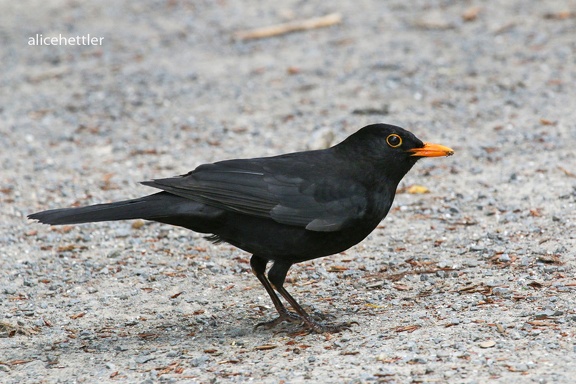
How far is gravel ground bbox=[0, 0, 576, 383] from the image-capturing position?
500 centimetres

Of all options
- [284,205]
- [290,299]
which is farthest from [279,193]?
[290,299]

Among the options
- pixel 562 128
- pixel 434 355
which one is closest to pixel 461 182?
pixel 562 128

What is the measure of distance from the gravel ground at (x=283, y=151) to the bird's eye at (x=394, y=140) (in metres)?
1.01

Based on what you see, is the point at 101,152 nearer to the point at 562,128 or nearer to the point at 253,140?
the point at 253,140

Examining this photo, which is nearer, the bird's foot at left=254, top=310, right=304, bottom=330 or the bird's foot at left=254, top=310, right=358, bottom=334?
the bird's foot at left=254, top=310, right=358, bottom=334

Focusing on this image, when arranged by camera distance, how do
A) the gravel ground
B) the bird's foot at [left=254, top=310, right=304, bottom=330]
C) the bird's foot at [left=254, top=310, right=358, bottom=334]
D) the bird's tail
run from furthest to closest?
the bird's foot at [left=254, top=310, right=304, bottom=330] → the bird's foot at [left=254, top=310, right=358, bottom=334] → the bird's tail → the gravel ground

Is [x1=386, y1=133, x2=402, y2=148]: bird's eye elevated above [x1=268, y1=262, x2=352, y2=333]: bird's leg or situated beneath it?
elevated above

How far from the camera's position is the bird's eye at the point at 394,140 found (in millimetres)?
5648

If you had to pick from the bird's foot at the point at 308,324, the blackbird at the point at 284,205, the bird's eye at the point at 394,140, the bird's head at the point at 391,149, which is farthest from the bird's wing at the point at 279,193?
the bird's foot at the point at 308,324

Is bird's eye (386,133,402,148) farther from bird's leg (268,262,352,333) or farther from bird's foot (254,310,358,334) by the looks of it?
bird's foot (254,310,358,334)

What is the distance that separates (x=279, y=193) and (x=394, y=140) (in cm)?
83

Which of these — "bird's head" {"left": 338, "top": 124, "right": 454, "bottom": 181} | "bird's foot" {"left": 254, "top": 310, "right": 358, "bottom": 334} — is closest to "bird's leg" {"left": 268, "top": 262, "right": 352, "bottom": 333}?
"bird's foot" {"left": 254, "top": 310, "right": 358, "bottom": 334}

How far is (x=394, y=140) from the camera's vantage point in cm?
566

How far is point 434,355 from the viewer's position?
15.3 ft
